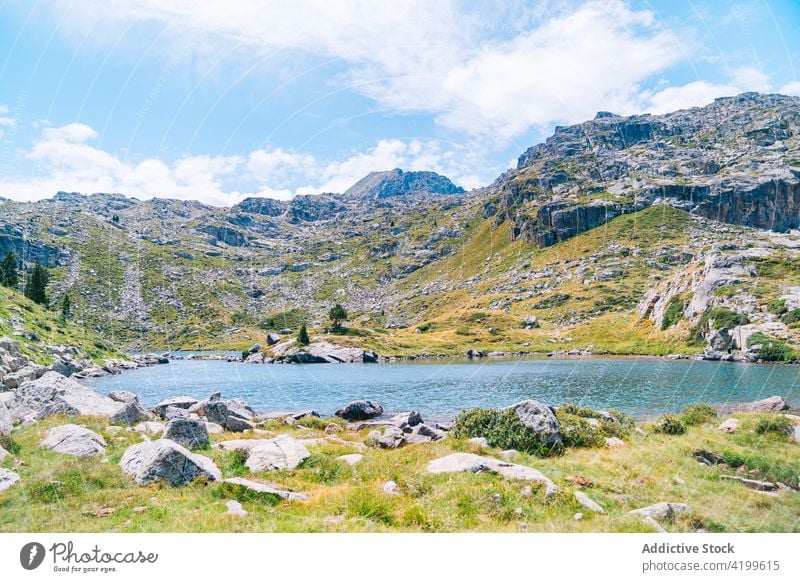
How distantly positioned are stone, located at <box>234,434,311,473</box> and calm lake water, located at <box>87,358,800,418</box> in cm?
2552

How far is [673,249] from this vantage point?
197875 millimetres

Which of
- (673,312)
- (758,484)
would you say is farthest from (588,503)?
(673,312)

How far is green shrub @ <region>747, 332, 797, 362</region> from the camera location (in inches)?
3095

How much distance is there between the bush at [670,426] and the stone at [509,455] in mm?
11846

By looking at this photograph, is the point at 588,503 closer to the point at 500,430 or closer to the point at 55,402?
the point at 500,430

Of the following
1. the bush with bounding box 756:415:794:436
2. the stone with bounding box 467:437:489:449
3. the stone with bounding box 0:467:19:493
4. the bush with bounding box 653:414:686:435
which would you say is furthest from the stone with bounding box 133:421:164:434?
the bush with bounding box 756:415:794:436

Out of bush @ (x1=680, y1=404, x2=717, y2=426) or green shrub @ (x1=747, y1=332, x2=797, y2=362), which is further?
green shrub @ (x1=747, y1=332, x2=797, y2=362)

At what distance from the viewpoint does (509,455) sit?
20000mm

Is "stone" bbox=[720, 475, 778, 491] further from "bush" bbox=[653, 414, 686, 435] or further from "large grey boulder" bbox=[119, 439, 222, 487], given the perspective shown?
"large grey boulder" bbox=[119, 439, 222, 487]

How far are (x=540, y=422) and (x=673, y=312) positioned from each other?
119 meters

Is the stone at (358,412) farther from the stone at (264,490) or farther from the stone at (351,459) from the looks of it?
the stone at (264,490)
